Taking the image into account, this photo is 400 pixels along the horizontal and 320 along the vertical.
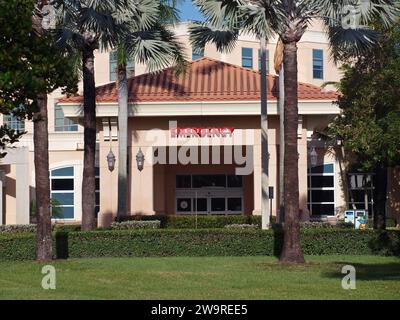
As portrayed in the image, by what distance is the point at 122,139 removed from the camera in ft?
107

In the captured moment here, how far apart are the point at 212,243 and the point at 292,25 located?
259 inches

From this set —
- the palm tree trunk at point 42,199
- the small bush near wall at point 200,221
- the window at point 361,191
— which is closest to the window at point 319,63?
the window at point 361,191

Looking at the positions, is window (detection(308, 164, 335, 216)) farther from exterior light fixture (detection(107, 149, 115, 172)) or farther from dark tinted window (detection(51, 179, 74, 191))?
dark tinted window (detection(51, 179, 74, 191))

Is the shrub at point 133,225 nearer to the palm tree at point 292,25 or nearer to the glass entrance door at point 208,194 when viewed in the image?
the palm tree at point 292,25

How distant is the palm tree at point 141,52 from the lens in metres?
25.9

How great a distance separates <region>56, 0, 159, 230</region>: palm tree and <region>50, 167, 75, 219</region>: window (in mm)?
19337

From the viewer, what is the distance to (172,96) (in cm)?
3441

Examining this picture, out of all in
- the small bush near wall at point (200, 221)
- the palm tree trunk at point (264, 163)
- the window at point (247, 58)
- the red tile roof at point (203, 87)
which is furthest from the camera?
the window at point (247, 58)

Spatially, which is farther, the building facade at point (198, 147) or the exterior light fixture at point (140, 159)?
the exterior light fixture at point (140, 159)

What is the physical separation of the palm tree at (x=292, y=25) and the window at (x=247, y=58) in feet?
105

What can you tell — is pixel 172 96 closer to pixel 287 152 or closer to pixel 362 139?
pixel 362 139

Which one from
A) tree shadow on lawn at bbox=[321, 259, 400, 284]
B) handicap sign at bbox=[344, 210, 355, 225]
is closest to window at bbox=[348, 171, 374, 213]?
handicap sign at bbox=[344, 210, 355, 225]
